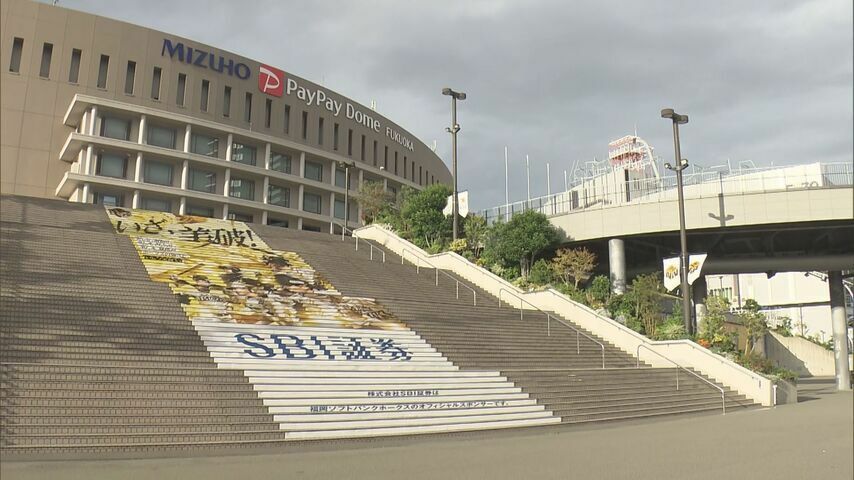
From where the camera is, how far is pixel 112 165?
144 feet

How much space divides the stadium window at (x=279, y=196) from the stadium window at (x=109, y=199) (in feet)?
35.8

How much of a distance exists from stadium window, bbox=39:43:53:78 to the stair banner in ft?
61.2

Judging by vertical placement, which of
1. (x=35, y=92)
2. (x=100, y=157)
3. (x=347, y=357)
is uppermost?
(x=35, y=92)

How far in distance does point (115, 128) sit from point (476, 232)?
27215 mm

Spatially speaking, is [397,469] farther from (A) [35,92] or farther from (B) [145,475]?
(A) [35,92]

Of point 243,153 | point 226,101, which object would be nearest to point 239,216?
point 243,153

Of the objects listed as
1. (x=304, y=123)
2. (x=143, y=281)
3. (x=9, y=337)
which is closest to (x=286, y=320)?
(x=143, y=281)

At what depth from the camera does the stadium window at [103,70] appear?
43531 mm

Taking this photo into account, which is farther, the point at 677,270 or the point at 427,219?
the point at 427,219

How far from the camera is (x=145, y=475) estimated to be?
790 cm

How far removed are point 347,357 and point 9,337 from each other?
6.91 meters

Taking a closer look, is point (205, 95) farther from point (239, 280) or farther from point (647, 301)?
point (647, 301)

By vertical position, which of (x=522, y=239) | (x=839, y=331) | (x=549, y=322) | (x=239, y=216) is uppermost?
(x=239, y=216)

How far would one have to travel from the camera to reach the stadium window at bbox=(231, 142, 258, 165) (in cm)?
4922
